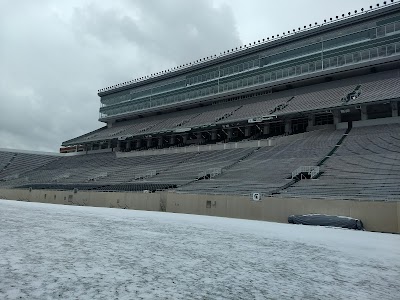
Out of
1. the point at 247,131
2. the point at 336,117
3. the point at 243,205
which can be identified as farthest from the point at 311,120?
the point at 243,205

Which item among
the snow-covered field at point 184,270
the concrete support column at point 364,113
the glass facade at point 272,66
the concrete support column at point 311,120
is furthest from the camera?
the concrete support column at point 311,120

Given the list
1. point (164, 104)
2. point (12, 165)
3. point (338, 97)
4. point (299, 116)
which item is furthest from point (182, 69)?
point (12, 165)

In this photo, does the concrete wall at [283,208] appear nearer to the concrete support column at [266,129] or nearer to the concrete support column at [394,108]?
the concrete support column at [394,108]

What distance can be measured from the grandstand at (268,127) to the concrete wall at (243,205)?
111 cm

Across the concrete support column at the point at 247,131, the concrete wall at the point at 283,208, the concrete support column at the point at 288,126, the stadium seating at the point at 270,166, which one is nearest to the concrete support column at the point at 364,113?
the stadium seating at the point at 270,166

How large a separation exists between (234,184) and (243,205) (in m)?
5.25

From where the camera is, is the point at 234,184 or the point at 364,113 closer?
the point at 234,184

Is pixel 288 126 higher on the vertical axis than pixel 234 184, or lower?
higher

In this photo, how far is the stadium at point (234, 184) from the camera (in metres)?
5.54

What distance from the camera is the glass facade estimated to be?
37.2m

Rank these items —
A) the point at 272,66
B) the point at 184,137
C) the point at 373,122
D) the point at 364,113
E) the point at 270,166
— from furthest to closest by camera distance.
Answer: the point at 184,137 → the point at 272,66 → the point at 364,113 → the point at 373,122 → the point at 270,166

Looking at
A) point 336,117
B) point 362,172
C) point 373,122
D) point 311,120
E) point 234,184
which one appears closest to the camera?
point 362,172

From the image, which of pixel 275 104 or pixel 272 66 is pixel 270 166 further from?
pixel 272 66

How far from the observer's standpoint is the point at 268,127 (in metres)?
42.4
